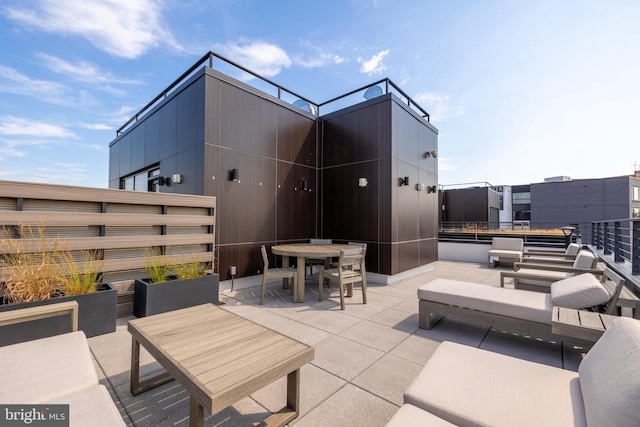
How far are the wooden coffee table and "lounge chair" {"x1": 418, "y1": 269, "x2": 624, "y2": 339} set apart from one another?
2.13 meters

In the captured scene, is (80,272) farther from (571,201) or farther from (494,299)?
(571,201)

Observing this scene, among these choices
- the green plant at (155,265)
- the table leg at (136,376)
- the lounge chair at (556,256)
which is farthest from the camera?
the lounge chair at (556,256)

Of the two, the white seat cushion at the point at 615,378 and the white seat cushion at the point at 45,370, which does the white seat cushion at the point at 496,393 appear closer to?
the white seat cushion at the point at 615,378

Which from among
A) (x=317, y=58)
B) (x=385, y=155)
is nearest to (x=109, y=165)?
(x=317, y=58)

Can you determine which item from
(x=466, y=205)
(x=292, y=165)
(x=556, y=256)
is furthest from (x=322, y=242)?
(x=466, y=205)

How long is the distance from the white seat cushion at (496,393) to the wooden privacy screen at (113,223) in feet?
12.7

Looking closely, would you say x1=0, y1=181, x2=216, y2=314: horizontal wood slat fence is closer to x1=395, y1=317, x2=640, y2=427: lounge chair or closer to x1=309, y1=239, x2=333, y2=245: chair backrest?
x1=309, y1=239, x2=333, y2=245: chair backrest

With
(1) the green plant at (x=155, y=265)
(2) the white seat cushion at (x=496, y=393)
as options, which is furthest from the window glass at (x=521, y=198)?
(1) the green plant at (x=155, y=265)

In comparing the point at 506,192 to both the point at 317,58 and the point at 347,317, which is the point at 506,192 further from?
the point at 347,317

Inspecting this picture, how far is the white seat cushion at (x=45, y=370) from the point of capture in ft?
3.95

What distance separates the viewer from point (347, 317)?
3.49 m

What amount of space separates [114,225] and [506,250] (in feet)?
30.4

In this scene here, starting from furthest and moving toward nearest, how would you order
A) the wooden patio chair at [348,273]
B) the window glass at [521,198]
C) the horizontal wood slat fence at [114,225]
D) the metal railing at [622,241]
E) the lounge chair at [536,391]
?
the window glass at [521,198] < the wooden patio chair at [348,273] < the metal railing at [622,241] < the horizontal wood slat fence at [114,225] < the lounge chair at [536,391]

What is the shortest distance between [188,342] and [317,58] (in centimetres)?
682
